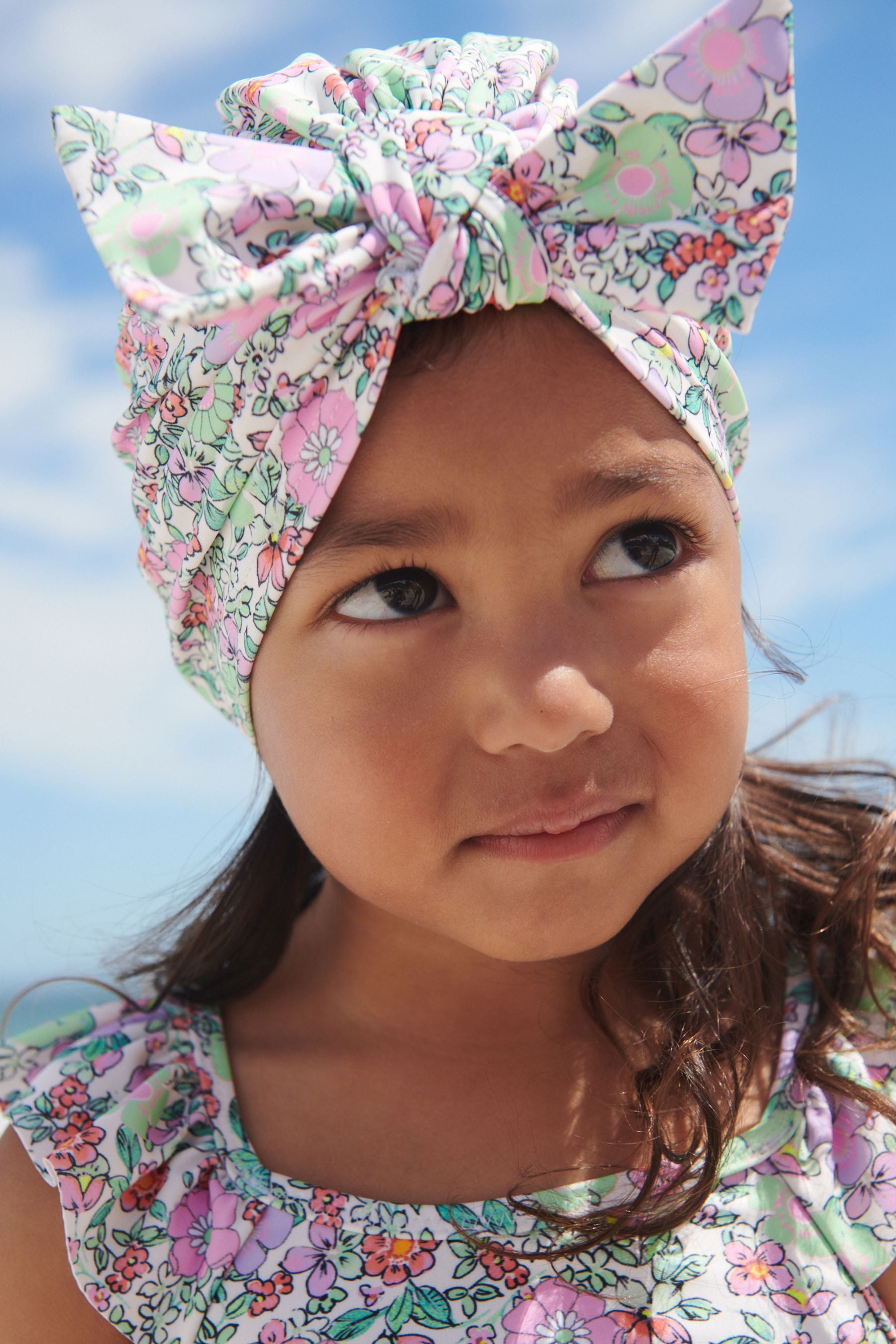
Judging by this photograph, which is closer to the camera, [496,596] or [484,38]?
[496,596]

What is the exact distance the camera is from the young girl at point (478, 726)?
150 centimetres

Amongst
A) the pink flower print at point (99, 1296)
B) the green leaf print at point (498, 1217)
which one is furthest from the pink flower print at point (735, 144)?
the pink flower print at point (99, 1296)

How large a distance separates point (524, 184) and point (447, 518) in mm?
434

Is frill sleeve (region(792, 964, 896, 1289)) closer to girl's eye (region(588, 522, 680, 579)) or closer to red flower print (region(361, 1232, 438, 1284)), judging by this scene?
red flower print (region(361, 1232, 438, 1284))

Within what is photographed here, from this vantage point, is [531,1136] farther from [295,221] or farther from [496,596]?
[295,221]

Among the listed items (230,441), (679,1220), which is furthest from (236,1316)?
(230,441)

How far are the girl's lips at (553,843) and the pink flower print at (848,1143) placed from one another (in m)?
0.65

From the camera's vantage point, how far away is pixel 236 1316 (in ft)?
5.67

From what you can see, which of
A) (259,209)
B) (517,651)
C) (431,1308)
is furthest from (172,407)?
(431,1308)

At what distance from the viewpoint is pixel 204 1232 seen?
72.5 inches

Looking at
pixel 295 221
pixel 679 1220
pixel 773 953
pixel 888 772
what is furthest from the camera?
pixel 888 772

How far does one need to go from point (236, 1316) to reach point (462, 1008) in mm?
565

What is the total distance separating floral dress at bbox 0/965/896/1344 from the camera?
5.41 ft

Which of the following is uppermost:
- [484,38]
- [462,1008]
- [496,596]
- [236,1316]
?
[484,38]
